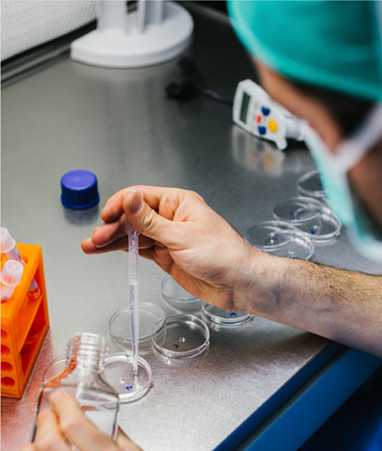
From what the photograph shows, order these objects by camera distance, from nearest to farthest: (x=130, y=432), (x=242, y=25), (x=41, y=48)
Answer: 1. (x=242, y=25)
2. (x=130, y=432)
3. (x=41, y=48)

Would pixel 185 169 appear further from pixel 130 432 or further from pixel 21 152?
pixel 130 432

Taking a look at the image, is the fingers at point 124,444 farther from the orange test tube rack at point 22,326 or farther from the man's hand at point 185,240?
the man's hand at point 185,240

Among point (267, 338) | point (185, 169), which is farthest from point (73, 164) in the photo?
point (267, 338)

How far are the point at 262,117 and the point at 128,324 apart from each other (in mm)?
882

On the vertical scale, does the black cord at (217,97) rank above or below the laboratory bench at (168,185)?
above

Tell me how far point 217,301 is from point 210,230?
16 cm

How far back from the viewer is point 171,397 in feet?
3.47

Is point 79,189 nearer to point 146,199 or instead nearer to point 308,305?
point 146,199

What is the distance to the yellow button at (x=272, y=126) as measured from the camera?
1.74m

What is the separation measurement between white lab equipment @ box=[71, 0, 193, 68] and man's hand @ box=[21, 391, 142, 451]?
1.53 m

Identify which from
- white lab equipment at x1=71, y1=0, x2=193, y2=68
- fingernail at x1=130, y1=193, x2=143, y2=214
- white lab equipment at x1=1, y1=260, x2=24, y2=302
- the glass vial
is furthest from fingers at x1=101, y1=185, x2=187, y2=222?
white lab equipment at x1=71, y1=0, x2=193, y2=68

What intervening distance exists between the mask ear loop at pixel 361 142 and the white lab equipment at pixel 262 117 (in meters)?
1.12

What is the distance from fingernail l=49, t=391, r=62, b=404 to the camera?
794 mm

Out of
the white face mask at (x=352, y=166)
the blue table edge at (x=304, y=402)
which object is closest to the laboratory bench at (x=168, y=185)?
the blue table edge at (x=304, y=402)
